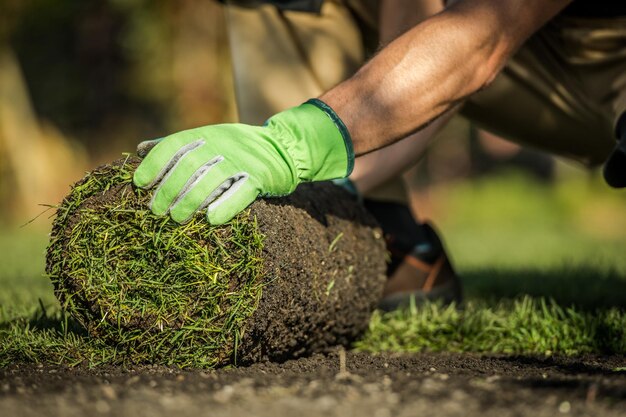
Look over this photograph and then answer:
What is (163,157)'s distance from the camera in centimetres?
205

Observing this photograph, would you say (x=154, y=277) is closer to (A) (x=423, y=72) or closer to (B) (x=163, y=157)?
(B) (x=163, y=157)

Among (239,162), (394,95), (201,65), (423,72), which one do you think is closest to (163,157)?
(239,162)

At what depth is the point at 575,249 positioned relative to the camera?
21.0 ft

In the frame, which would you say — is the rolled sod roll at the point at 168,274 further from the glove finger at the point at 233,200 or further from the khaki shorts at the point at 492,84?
the khaki shorts at the point at 492,84

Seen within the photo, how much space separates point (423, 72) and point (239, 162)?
59cm

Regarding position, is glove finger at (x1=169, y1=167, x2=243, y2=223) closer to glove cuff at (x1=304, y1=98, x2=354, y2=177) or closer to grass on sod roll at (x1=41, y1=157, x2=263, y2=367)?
grass on sod roll at (x1=41, y1=157, x2=263, y2=367)

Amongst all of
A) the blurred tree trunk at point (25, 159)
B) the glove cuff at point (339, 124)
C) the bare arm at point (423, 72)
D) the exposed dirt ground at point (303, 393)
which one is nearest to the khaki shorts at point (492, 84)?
the bare arm at point (423, 72)

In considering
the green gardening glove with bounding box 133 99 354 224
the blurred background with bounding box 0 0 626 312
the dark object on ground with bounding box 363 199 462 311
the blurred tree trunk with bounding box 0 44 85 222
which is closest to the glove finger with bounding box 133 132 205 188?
the green gardening glove with bounding box 133 99 354 224

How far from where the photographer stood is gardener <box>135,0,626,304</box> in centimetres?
207

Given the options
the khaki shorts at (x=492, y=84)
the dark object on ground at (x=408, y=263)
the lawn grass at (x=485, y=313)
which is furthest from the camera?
the khaki shorts at (x=492, y=84)

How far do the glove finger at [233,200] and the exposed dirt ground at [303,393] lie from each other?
0.39m

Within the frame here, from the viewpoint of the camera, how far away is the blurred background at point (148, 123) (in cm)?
1048

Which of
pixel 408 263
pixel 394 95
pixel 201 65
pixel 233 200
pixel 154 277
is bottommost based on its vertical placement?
pixel 201 65

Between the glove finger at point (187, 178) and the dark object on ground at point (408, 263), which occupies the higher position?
the glove finger at point (187, 178)
